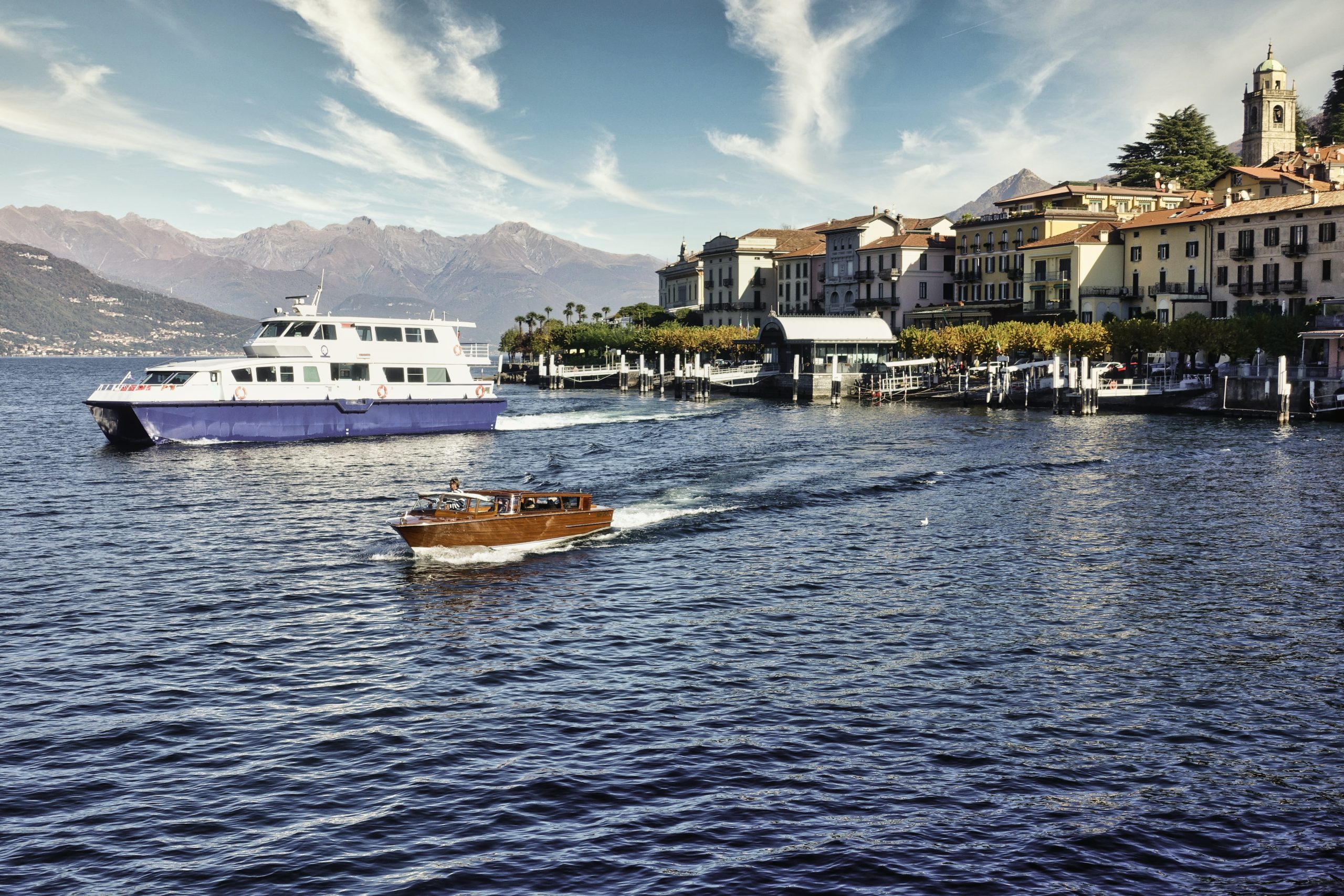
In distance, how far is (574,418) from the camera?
100 metres

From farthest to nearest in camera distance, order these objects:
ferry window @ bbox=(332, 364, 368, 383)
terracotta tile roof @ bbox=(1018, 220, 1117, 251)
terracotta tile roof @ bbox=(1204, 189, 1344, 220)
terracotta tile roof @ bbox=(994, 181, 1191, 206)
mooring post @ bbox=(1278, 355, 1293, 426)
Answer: terracotta tile roof @ bbox=(994, 181, 1191, 206)
terracotta tile roof @ bbox=(1018, 220, 1117, 251)
terracotta tile roof @ bbox=(1204, 189, 1344, 220)
mooring post @ bbox=(1278, 355, 1293, 426)
ferry window @ bbox=(332, 364, 368, 383)

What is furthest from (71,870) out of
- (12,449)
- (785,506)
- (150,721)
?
Result: (12,449)

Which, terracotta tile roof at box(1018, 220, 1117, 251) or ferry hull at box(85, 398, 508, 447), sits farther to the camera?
terracotta tile roof at box(1018, 220, 1117, 251)

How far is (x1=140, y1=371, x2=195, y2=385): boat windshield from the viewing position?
69812 mm

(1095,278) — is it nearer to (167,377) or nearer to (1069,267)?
(1069,267)

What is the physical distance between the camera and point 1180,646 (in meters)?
28.3

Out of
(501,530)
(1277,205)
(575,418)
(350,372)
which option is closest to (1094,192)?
(1277,205)

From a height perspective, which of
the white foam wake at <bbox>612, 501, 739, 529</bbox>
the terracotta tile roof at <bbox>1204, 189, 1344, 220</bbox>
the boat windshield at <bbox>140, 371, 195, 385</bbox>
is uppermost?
the terracotta tile roof at <bbox>1204, 189, 1344, 220</bbox>

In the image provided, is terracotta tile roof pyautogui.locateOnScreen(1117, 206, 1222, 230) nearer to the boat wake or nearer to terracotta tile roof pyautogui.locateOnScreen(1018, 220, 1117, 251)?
terracotta tile roof pyautogui.locateOnScreen(1018, 220, 1117, 251)

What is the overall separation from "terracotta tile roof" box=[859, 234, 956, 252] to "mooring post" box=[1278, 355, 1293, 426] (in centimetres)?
7021

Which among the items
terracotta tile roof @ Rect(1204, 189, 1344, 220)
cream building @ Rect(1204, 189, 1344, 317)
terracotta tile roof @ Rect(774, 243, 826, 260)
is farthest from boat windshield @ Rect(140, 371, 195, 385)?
terracotta tile roof @ Rect(774, 243, 826, 260)

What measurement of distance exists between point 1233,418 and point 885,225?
77.3 meters

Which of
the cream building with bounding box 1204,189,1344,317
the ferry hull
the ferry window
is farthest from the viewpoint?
the cream building with bounding box 1204,189,1344,317

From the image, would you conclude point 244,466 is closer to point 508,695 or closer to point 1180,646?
point 508,695
